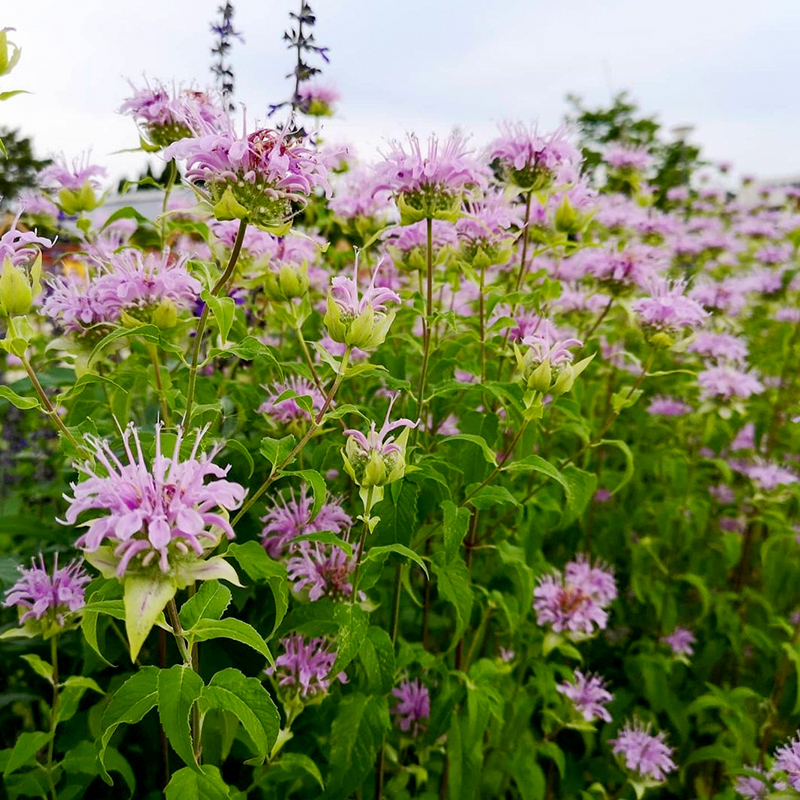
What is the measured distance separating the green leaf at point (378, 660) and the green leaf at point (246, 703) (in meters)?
0.22

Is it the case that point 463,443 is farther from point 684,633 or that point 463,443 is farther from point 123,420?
point 684,633

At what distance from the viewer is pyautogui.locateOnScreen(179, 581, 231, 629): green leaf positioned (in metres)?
0.86

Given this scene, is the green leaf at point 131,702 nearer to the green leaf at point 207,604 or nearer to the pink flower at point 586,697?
the green leaf at point 207,604

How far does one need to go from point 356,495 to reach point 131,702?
749 mm

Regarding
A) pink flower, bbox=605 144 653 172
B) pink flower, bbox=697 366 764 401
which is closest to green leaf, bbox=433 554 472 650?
pink flower, bbox=697 366 764 401

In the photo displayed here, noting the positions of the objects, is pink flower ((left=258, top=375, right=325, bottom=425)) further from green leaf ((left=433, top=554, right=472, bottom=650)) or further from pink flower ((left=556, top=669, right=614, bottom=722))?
pink flower ((left=556, top=669, right=614, bottom=722))

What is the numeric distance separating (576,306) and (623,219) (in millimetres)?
621

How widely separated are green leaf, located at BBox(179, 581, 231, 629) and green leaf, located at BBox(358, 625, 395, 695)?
248mm

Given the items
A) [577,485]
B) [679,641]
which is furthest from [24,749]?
[679,641]

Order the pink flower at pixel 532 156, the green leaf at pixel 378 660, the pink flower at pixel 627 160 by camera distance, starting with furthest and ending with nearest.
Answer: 1. the pink flower at pixel 627 160
2. the pink flower at pixel 532 156
3. the green leaf at pixel 378 660

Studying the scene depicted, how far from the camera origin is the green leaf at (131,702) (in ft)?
2.63

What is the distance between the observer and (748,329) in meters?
2.88

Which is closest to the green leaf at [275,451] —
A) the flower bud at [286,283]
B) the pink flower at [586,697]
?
the flower bud at [286,283]

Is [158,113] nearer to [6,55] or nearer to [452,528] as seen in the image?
[6,55]
